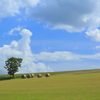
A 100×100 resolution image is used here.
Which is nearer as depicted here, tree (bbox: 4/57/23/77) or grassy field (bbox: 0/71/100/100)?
grassy field (bbox: 0/71/100/100)

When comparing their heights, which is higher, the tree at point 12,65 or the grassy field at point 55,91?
the tree at point 12,65

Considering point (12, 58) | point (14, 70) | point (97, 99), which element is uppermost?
point (12, 58)

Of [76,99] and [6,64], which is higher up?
[6,64]

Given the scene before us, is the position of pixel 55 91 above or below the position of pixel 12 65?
below

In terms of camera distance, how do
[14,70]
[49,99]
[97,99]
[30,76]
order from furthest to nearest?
[14,70], [30,76], [49,99], [97,99]

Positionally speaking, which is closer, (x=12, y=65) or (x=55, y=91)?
(x=55, y=91)

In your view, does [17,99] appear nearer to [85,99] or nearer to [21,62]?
[85,99]

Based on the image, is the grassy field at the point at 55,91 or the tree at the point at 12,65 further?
the tree at the point at 12,65

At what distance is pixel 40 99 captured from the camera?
20062 mm

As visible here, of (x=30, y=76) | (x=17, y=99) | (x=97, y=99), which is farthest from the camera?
(x=30, y=76)

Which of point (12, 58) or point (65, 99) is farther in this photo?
point (12, 58)

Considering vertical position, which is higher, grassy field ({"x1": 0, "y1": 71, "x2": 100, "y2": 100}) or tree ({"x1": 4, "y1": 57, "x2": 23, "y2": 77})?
tree ({"x1": 4, "y1": 57, "x2": 23, "y2": 77})

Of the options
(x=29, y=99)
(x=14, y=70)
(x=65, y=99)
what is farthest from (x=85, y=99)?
(x=14, y=70)

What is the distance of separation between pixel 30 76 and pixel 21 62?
2212cm
